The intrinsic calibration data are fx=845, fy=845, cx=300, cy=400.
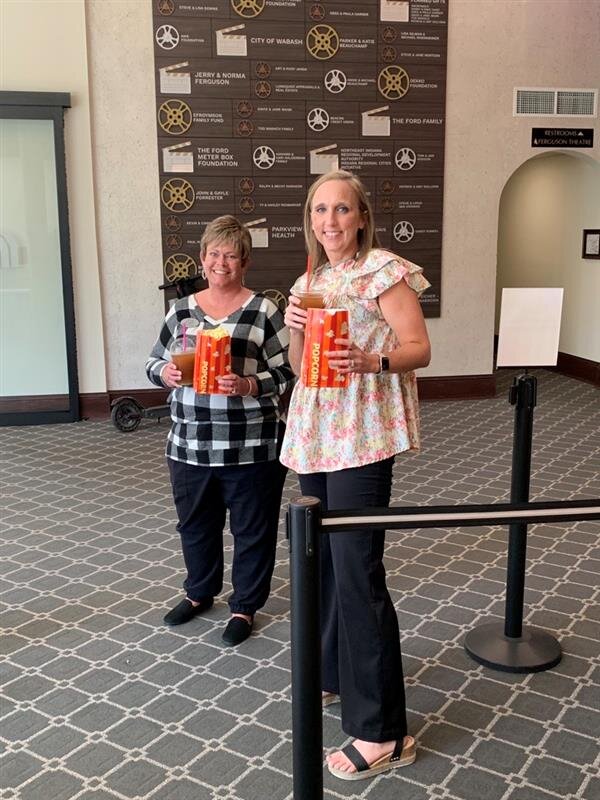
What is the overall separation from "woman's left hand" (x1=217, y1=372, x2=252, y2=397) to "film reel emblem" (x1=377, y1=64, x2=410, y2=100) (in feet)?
18.6

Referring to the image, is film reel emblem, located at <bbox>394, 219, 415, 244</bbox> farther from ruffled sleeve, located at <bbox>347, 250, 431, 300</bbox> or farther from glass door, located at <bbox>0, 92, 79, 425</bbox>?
ruffled sleeve, located at <bbox>347, 250, 431, 300</bbox>

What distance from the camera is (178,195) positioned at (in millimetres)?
7672

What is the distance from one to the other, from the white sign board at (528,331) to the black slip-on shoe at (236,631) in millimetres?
1463

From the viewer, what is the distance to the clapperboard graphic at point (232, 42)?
297 inches

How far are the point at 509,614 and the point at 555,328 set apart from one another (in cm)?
112

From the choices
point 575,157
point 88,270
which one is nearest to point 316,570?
point 88,270

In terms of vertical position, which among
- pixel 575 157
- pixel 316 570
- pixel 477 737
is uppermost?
pixel 575 157

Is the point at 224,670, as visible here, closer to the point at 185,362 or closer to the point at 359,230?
the point at 185,362

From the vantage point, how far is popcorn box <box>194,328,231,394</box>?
9.54ft

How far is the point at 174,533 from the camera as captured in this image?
15.4 ft

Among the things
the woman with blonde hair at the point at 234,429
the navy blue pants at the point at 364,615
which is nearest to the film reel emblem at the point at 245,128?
the woman with blonde hair at the point at 234,429

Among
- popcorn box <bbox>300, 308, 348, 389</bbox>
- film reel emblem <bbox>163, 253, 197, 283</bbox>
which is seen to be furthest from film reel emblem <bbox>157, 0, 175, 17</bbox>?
popcorn box <bbox>300, 308, 348, 389</bbox>

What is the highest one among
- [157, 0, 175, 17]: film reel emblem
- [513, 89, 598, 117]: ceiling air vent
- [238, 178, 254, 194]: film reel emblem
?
[157, 0, 175, 17]: film reel emblem

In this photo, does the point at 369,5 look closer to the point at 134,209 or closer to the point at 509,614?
the point at 134,209
